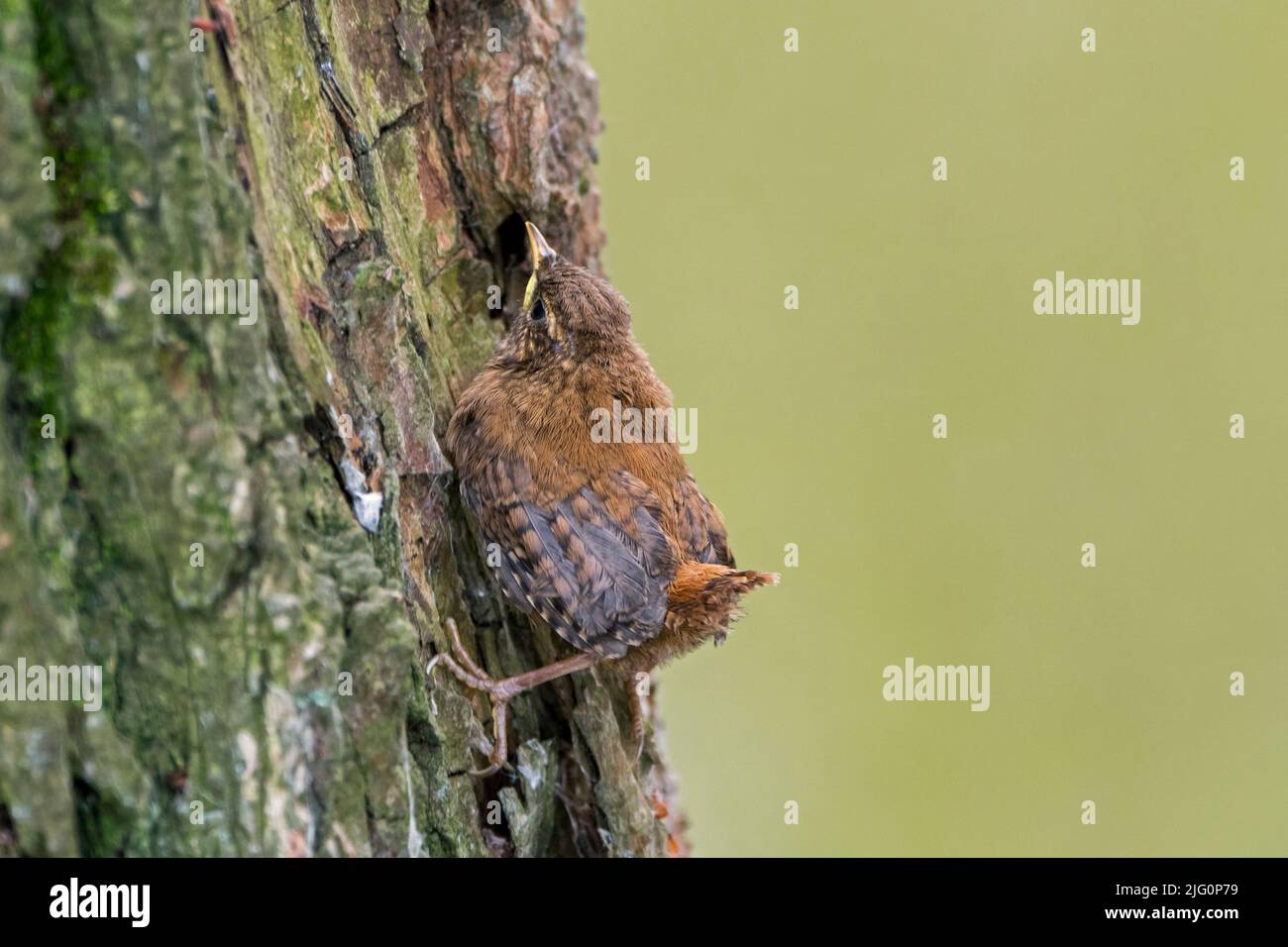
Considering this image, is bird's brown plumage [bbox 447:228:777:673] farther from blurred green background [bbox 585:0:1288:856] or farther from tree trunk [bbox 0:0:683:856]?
blurred green background [bbox 585:0:1288:856]

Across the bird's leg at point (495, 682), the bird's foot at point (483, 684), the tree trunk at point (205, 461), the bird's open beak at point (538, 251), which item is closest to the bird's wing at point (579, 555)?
the bird's leg at point (495, 682)

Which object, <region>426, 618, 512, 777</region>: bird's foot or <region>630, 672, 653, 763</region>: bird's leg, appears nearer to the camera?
<region>426, 618, 512, 777</region>: bird's foot

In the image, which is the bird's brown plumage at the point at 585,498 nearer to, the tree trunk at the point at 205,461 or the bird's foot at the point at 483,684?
the bird's foot at the point at 483,684

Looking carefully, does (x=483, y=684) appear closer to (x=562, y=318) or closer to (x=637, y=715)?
(x=637, y=715)

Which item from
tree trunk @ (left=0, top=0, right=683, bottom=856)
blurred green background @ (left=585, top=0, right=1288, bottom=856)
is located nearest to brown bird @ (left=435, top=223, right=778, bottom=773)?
tree trunk @ (left=0, top=0, right=683, bottom=856)

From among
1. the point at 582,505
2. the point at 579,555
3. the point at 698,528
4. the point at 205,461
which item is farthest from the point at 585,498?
the point at 205,461

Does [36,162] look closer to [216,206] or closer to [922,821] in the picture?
[216,206]
